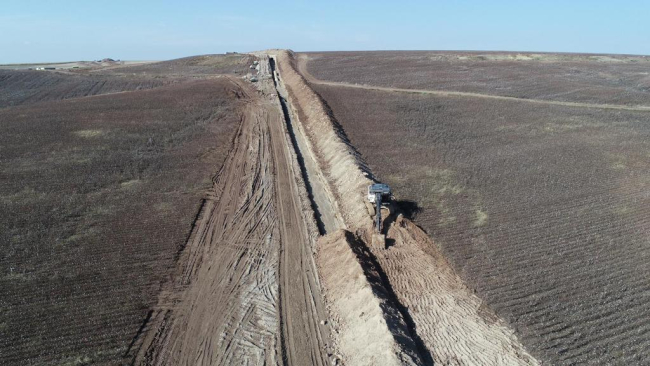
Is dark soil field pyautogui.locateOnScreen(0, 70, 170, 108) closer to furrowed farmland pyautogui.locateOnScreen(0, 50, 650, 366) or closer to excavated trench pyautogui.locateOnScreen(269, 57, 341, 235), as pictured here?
furrowed farmland pyautogui.locateOnScreen(0, 50, 650, 366)

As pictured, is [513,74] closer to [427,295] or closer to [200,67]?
[200,67]

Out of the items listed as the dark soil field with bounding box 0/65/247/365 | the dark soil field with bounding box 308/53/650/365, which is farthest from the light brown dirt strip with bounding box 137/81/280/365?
the dark soil field with bounding box 308/53/650/365

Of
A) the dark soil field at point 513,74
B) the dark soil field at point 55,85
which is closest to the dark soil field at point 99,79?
the dark soil field at point 55,85

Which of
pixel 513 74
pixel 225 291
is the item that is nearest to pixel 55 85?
pixel 225 291

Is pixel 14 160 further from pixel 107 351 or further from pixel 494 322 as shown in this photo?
pixel 494 322

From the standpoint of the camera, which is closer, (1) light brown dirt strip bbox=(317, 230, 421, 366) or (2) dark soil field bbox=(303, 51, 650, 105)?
(1) light brown dirt strip bbox=(317, 230, 421, 366)
